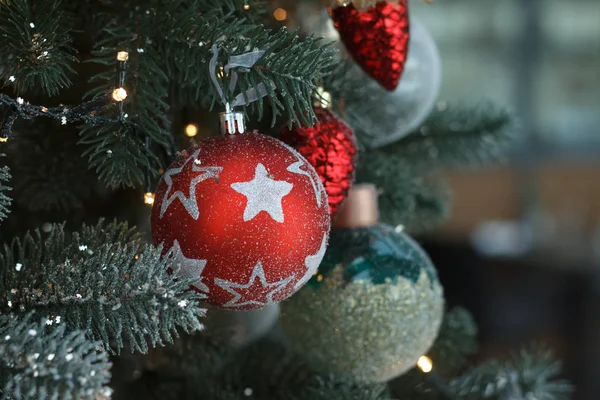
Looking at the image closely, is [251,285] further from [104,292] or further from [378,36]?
[378,36]

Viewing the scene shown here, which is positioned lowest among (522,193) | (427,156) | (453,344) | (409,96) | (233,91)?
(522,193)

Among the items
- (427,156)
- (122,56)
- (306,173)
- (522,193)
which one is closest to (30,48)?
(122,56)

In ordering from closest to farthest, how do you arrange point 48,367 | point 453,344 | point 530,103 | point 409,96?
1. point 48,367
2. point 409,96
3. point 453,344
4. point 530,103

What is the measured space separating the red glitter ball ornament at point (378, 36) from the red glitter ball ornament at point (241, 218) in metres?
0.13

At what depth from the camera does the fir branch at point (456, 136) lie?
0.67m

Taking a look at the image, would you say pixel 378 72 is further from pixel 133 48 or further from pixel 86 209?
pixel 86 209

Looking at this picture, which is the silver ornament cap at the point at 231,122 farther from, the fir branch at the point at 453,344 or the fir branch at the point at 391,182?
the fir branch at the point at 453,344

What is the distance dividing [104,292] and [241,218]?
7 centimetres

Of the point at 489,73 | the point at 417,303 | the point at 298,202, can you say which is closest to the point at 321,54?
the point at 298,202

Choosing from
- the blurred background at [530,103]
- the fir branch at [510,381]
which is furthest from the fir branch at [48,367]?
the blurred background at [530,103]

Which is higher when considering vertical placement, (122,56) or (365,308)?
(122,56)

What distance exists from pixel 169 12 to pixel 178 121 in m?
0.13

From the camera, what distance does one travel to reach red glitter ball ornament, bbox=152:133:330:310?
34 centimetres

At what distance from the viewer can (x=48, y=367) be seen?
291mm
